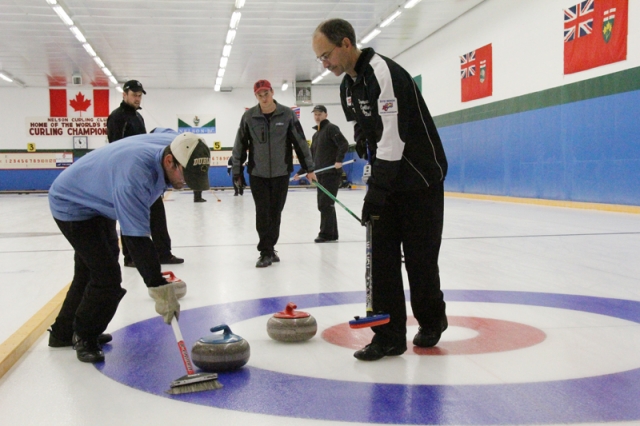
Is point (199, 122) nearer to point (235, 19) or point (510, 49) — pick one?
point (235, 19)

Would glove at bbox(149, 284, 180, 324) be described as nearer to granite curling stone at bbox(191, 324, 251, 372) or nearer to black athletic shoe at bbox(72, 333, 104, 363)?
granite curling stone at bbox(191, 324, 251, 372)

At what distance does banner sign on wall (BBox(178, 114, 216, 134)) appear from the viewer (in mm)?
31109

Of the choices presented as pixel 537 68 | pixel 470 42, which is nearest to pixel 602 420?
pixel 537 68

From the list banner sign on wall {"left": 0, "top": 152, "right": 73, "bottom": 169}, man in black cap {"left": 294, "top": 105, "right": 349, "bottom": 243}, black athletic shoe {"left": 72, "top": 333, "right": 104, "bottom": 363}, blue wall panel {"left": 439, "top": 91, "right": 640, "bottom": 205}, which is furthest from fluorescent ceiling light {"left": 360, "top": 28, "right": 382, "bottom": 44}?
black athletic shoe {"left": 72, "top": 333, "right": 104, "bottom": 363}

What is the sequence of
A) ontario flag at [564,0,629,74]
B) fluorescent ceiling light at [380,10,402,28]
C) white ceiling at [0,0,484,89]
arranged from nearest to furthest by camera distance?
ontario flag at [564,0,629,74]
white ceiling at [0,0,484,89]
fluorescent ceiling light at [380,10,402,28]

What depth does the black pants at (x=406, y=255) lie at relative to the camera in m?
3.03

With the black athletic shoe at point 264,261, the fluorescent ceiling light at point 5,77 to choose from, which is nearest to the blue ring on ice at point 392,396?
the black athletic shoe at point 264,261

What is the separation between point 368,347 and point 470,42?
16.7 metres

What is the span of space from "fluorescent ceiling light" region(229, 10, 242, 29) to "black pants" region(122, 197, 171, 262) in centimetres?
1237

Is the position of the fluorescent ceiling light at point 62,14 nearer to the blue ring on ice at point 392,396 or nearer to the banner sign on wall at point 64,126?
the banner sign on wall at point 64,126

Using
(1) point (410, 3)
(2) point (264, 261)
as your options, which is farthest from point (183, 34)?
(2) point (264, 261)

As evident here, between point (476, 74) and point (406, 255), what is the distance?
51.6ft

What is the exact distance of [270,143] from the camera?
639cm

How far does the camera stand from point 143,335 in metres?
3.52
